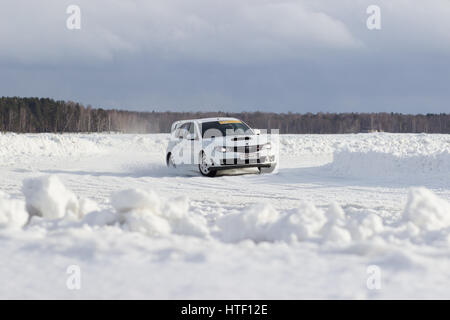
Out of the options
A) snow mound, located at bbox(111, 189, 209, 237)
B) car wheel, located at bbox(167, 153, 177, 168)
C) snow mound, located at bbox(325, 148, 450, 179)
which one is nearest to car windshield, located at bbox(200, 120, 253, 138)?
car wheel, located at bbox(167, 153, 177, 168)

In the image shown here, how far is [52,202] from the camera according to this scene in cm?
568

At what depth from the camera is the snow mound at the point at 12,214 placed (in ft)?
17.1

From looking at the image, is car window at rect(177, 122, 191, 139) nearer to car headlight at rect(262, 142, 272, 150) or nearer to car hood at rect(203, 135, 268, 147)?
car hood at rect(203, 135, 268, 147)

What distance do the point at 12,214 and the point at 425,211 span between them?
428 cm

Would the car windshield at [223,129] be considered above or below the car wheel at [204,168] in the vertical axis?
above

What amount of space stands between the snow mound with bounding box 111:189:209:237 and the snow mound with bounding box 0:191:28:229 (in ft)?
3.08

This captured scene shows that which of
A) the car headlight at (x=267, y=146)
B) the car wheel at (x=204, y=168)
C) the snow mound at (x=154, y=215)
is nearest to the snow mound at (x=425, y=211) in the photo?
the snow mound at (x=154, y=215)

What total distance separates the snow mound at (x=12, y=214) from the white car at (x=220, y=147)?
8.96 m

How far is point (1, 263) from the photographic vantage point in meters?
Answer: 4.07

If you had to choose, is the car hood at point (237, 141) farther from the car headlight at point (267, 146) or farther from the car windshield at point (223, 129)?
the car windshield at point (223, 129)

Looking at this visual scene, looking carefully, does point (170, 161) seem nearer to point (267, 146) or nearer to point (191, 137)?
point (191, 137)

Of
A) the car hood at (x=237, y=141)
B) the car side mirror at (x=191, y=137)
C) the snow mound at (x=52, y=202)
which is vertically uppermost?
the car side mirror at (x=191, y=137)


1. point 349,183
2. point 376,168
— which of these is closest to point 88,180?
point 349,183

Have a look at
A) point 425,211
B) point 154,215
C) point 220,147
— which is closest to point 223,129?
point 220,147
